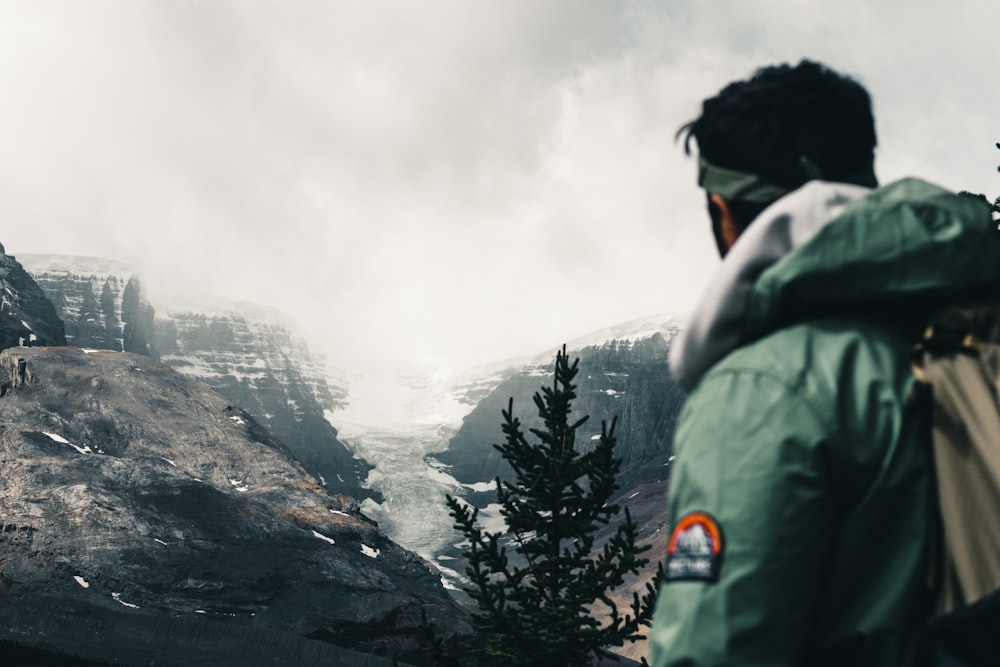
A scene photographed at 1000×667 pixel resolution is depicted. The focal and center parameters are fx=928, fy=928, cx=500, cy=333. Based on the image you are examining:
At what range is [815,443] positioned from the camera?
176cm

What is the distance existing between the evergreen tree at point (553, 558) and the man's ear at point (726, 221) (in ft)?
25.4

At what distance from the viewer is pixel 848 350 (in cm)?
189

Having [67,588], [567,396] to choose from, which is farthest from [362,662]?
[567,396]

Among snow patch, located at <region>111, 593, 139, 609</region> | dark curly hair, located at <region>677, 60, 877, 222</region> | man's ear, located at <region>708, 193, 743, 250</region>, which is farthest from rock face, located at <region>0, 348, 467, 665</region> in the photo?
dark curly hair, located at <region>677, 60, 877, 222</region>

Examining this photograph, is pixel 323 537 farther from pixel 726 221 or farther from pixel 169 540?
pixel 726 221

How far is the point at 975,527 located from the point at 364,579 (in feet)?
523

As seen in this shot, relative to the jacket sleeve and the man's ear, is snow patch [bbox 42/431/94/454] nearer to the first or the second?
the man's ear

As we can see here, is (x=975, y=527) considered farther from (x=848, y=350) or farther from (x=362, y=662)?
(x=362, y=662)

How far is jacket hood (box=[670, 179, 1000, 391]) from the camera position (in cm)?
188

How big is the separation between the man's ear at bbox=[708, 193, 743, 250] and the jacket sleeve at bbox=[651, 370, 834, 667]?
0.64 m

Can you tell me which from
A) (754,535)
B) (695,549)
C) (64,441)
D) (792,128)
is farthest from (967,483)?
(64,441)

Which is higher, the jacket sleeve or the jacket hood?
the jacket hood

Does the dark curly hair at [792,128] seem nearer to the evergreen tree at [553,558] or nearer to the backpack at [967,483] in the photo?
the backpack at [967,483]

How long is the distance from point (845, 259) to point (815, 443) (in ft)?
1.29
